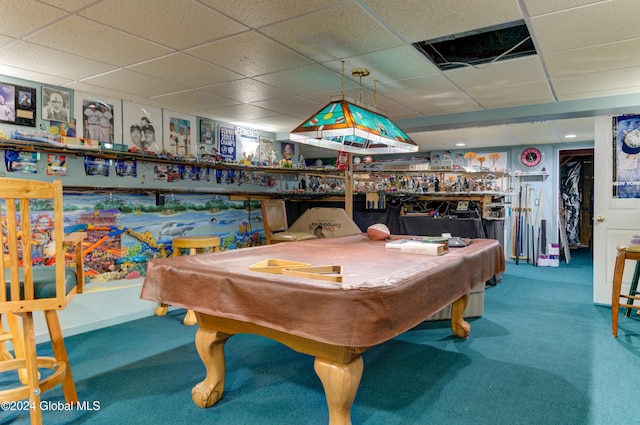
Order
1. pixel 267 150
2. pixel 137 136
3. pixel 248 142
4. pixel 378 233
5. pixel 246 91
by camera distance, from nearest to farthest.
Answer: pixel 378 233 < pixel 246 91 < pixel 137 136 < pixel 248 142 < pixel 267 150

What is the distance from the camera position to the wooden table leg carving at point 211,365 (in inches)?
85.0

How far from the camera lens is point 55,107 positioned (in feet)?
12.2

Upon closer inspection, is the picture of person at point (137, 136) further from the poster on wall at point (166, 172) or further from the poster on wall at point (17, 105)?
the poster on wall at point (17, 105)

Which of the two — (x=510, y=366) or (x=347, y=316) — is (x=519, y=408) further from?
(x=347, y=316)

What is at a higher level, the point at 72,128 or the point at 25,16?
the point at 25,16

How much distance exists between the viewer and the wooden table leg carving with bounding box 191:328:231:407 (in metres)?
2.16

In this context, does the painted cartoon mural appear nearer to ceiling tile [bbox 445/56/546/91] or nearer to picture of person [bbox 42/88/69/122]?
picture of person [bbox 42/88/69/122]

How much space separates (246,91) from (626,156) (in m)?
4.23

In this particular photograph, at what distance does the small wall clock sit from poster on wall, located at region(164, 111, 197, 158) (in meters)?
6.74

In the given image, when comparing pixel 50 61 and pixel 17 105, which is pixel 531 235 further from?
pixel 17 105

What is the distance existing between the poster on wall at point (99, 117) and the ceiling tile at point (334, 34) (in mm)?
2455

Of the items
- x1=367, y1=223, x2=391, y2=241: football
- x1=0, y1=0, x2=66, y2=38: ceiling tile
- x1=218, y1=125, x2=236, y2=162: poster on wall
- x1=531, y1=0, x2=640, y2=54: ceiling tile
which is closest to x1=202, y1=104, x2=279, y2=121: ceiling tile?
x1=218, y1=125, x2=236, y2=162: poster on wall

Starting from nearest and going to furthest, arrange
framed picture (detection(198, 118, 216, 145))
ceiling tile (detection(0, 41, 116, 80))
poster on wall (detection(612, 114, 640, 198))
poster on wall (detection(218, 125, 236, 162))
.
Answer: ceiling tile (detection(0, 41, 116, 80))
poster on wall (detection(612, 114, 640, 198))
framed picture (detection(198, 118, 216, 145))
poster on wall (detection(218, 125, 236, 162))

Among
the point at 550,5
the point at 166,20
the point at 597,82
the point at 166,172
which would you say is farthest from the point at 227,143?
the point at 597,82
